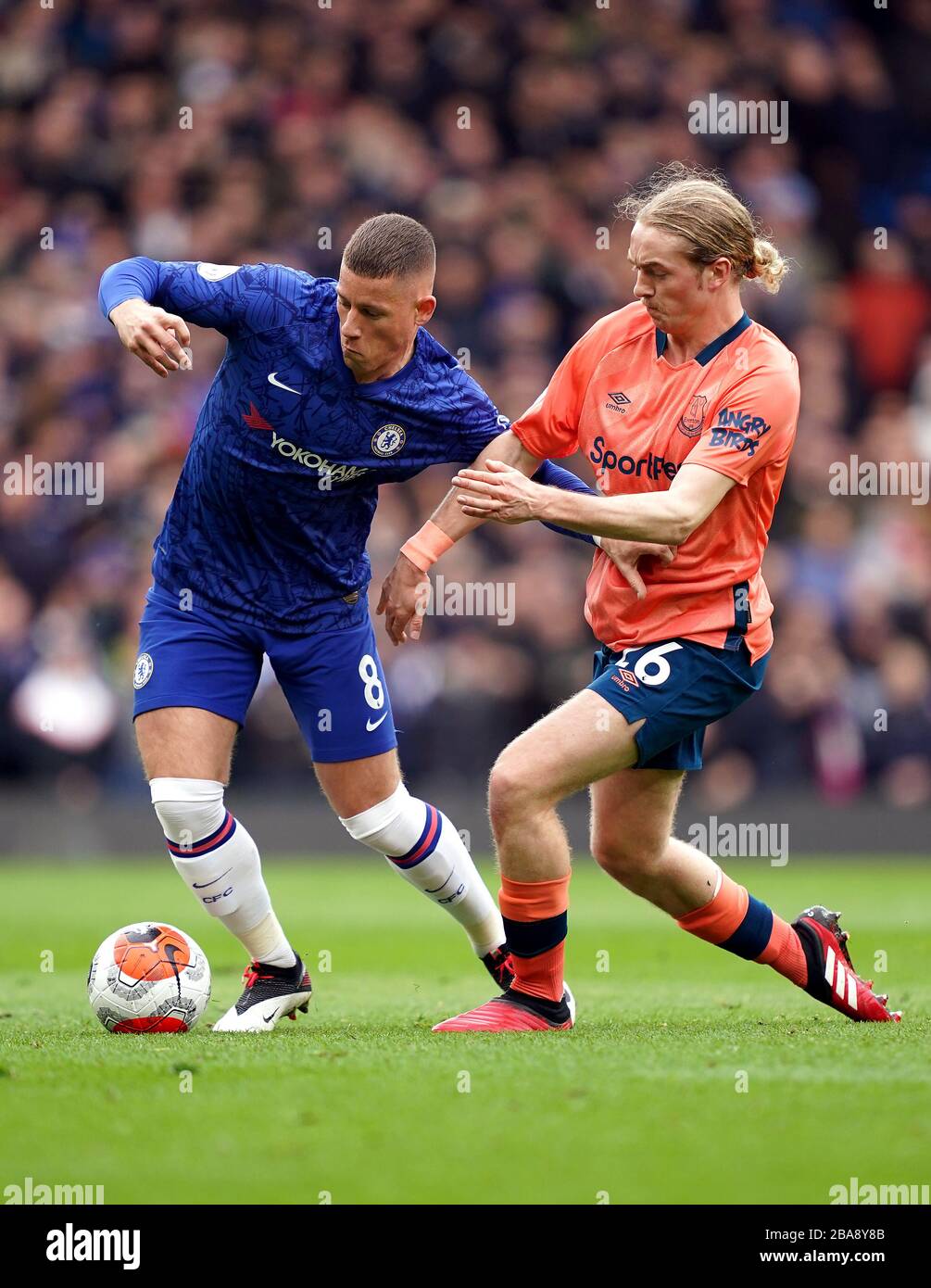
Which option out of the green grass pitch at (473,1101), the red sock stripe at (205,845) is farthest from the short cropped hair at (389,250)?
the green grass pitch at (473,1101)

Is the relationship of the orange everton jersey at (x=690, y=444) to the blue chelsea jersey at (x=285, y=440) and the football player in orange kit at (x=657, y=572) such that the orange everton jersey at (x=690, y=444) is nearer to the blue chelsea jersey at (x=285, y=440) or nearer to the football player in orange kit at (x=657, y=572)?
the football player in orange kit at (x=657, y=572)

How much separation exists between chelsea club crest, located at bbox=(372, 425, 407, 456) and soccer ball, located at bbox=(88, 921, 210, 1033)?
6.09 ft

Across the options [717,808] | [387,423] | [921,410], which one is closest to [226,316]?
[387,423]

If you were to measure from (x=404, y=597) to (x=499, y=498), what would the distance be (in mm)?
880

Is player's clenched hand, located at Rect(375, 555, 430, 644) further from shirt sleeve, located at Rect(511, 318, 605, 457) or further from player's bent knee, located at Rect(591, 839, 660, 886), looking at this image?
player's bent knee, located at Rect(591, 839, 660, 886)

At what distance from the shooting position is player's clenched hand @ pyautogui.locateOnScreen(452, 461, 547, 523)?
540 centimetres

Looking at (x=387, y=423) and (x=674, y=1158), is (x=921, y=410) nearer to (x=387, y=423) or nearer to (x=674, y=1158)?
(x=387, y=423)

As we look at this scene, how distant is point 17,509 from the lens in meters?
15.0

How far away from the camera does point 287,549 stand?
626 cm

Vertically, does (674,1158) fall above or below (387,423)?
below

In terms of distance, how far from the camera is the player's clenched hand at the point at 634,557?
229 inches

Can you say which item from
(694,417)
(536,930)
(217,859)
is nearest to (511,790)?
(536,930)

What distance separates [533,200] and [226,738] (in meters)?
12.0

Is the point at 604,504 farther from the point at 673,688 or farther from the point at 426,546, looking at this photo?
the point at 426,546
